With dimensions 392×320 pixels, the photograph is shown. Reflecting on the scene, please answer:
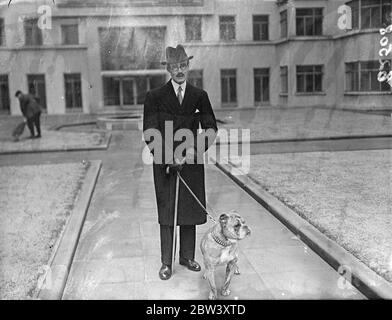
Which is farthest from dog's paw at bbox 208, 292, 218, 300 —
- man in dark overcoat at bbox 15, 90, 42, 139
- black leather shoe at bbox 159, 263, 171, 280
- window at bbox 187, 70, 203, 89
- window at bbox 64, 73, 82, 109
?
window at bbox 64, 73, 82, 109

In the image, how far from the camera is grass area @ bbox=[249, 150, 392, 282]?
4.82 metres

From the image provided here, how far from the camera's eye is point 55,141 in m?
14.9

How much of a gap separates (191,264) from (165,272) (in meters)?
0.26

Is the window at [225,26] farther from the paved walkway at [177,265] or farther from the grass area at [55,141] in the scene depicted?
the grass area at [55,141]

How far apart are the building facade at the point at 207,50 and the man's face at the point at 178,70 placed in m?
2.07

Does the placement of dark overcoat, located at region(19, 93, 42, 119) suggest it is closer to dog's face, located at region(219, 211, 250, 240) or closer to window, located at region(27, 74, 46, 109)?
window, located at region(27, 74, 46, 109)

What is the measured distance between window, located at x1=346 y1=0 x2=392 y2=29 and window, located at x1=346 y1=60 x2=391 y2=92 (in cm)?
156

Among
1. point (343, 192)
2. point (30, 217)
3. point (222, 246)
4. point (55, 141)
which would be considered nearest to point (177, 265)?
point (222, 246)

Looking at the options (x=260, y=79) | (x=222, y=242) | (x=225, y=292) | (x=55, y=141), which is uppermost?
(x=260, y=79)

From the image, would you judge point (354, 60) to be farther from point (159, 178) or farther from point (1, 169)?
point (159, 178)

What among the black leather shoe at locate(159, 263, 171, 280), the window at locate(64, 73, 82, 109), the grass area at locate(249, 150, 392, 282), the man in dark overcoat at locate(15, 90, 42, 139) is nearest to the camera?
the black leather shoe at locate(159, 263, 171, 280)

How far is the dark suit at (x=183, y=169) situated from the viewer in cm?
400

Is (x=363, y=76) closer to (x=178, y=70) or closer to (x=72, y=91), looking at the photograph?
(x=72, y=91)

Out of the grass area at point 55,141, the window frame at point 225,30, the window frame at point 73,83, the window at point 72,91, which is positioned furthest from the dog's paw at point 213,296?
the window at point 72,91
